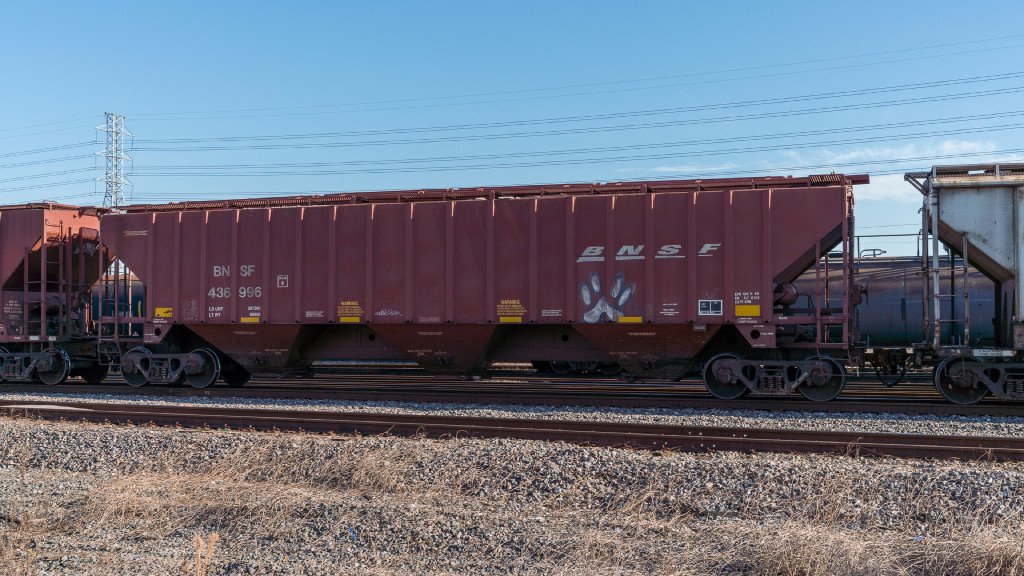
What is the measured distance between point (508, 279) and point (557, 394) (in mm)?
2519

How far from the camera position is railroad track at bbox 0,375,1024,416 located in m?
11.7

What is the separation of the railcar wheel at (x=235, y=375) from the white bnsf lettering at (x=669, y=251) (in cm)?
925

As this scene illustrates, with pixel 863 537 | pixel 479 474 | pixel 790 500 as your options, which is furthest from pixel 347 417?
pixel 863 537

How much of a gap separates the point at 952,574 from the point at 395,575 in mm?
3891

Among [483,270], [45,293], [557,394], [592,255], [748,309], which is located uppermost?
[592,255]

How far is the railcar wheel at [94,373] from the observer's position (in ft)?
→ 55.3

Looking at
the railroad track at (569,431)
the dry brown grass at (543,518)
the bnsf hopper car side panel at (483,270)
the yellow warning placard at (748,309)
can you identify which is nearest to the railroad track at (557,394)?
Answer: the bnsf hopper car side panel at (483,270)

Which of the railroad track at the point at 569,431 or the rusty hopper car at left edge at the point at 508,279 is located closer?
the railroad track at the point at 569,431

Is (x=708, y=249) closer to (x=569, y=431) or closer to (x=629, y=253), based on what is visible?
(x=629, y=253)

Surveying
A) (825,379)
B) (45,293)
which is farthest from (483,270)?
(45,293)

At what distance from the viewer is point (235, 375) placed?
627 inches

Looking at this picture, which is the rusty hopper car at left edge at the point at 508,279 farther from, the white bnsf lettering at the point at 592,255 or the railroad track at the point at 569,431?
the railroad track at the point at 569,431

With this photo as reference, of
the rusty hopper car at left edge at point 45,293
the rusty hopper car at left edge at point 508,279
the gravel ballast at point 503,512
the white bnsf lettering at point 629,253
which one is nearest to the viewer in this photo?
the gravel ballast at point 503,512

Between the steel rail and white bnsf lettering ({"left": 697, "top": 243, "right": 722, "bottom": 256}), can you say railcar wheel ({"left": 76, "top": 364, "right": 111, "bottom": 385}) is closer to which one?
the steel rail
